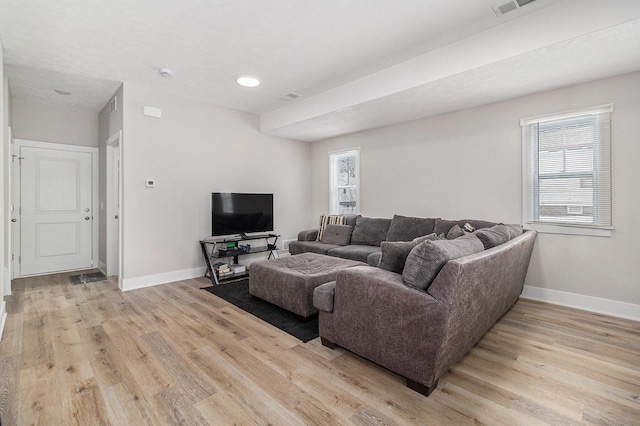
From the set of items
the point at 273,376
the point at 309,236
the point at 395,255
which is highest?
the point at 395,255

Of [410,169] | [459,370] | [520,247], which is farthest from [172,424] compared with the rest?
[410,169]

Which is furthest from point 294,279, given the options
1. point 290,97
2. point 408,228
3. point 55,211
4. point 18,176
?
point 18,176

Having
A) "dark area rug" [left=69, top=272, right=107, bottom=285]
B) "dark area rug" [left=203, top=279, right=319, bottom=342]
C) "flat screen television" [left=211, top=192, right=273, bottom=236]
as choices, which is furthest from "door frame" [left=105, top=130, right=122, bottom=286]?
"dark area rug" [left=203, top=279, right=319, bottom=342]

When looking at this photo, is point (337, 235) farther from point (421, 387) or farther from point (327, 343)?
point (421, 387)

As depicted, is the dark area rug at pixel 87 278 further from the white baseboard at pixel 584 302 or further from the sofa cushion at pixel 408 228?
the white baseboard at pixel 584 302

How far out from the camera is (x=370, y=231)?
4.82m

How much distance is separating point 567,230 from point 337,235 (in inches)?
116

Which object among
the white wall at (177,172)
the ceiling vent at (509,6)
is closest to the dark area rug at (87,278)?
the white wall at (177,172)

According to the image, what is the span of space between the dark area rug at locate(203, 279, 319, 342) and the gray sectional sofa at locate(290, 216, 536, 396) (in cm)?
34

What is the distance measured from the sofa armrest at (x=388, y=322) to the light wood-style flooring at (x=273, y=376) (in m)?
0.16

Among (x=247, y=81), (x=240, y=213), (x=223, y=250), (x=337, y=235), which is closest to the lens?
(x=247, y=81)

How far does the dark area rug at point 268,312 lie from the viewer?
273 cm

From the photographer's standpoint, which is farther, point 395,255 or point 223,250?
point 223,250

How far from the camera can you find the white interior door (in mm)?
4574
